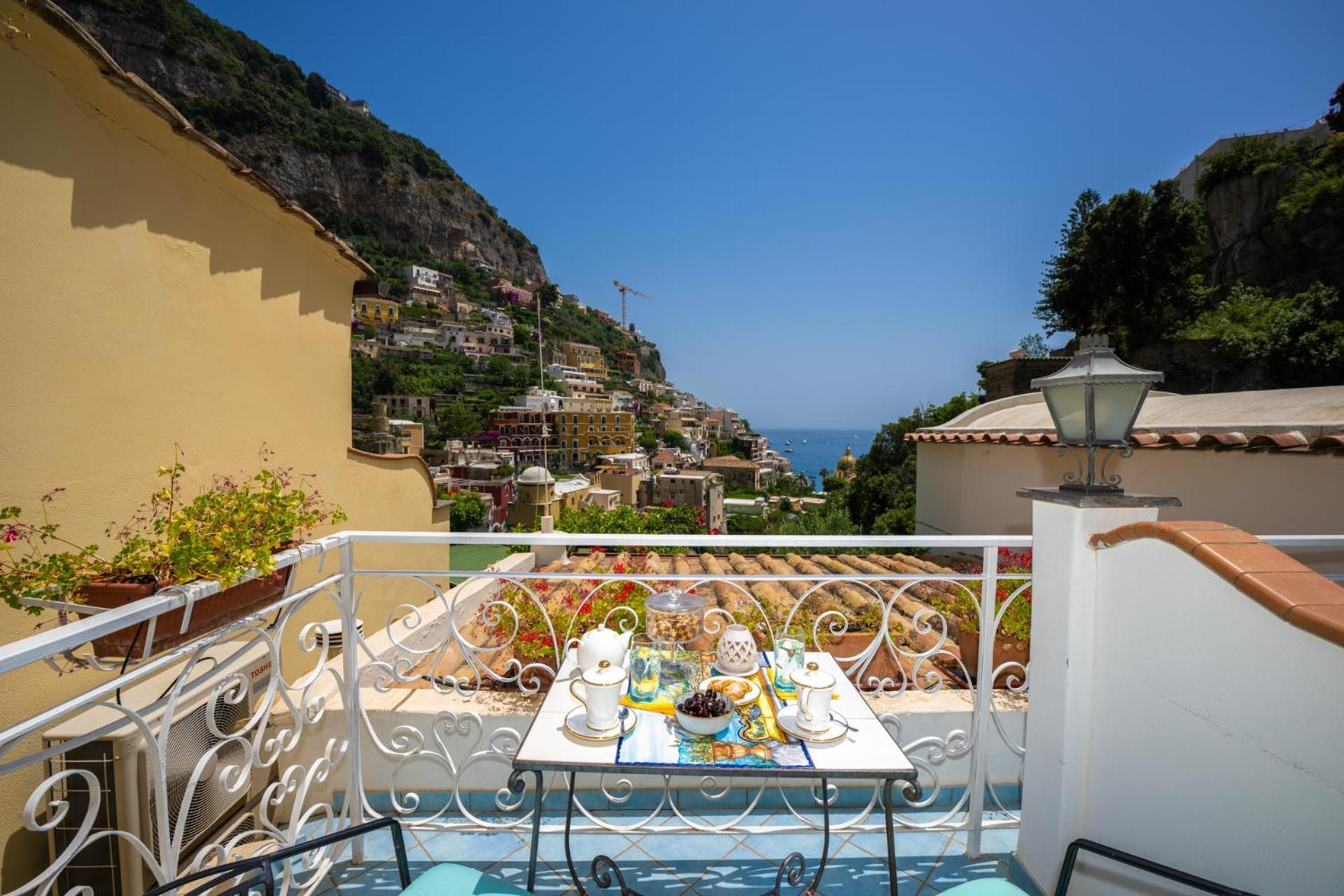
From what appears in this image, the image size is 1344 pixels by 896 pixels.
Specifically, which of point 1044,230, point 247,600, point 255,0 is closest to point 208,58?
point 255,0

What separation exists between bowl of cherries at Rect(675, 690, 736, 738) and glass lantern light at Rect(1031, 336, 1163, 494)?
4.52 feet

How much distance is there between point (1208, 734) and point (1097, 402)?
100cm

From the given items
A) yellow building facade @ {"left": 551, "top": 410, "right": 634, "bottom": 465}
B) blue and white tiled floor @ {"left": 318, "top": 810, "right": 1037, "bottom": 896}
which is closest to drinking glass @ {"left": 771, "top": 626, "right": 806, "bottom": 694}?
blue and white tiled floor @ {"left": 318, "top": 810, "right": 1037, "bottom": 896}

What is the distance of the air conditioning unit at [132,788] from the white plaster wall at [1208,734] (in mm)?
2654

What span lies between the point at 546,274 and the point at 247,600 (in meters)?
100

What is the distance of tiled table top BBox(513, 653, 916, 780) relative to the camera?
1.37 metres

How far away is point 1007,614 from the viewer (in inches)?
109

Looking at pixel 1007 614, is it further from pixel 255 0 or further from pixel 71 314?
pixel 255 0

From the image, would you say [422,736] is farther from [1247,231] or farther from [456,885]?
[1247,231]

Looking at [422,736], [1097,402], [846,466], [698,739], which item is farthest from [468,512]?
[1097,402]

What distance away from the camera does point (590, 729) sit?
1535 mm

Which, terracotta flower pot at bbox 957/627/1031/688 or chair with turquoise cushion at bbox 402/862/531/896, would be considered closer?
chair with turquoise cushion at bbox 402/862/531/896

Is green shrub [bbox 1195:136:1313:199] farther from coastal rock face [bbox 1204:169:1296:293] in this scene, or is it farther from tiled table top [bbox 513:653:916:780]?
tiled table top [bbox 513:653:916:780]

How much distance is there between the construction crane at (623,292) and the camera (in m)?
104
